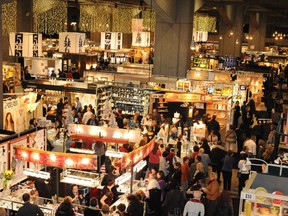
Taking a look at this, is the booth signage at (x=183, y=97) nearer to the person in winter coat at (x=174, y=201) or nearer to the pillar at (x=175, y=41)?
the pillar at (x=175, y=41)

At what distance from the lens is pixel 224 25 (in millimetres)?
35250

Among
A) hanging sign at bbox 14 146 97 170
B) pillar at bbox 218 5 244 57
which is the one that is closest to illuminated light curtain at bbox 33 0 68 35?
pillar at bbox 218 5 244 57

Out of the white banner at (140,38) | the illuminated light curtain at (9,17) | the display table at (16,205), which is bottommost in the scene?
the display table at (16,205)

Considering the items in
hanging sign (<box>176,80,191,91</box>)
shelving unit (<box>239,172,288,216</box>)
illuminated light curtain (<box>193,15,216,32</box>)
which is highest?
illuminated light curtain (<box>193,15,216,32</box>)

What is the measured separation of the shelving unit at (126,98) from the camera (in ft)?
55.7

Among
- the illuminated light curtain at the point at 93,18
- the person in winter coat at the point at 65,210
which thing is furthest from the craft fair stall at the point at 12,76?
the person in winter coat at the point at 65,210

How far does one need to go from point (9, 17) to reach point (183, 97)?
413 inches

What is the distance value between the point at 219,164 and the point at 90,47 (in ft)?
81.1

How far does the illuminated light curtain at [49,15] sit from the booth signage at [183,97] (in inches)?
446

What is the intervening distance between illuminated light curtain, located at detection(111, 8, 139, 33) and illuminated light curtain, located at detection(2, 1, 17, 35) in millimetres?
9086

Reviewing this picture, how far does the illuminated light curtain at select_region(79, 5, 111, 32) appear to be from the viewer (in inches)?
1174

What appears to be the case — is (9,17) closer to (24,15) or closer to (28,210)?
(24,15)

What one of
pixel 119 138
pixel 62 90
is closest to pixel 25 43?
pixel 62 90

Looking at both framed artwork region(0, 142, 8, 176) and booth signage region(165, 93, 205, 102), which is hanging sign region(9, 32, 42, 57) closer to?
booth signage region(165, 93, 205, 102)
